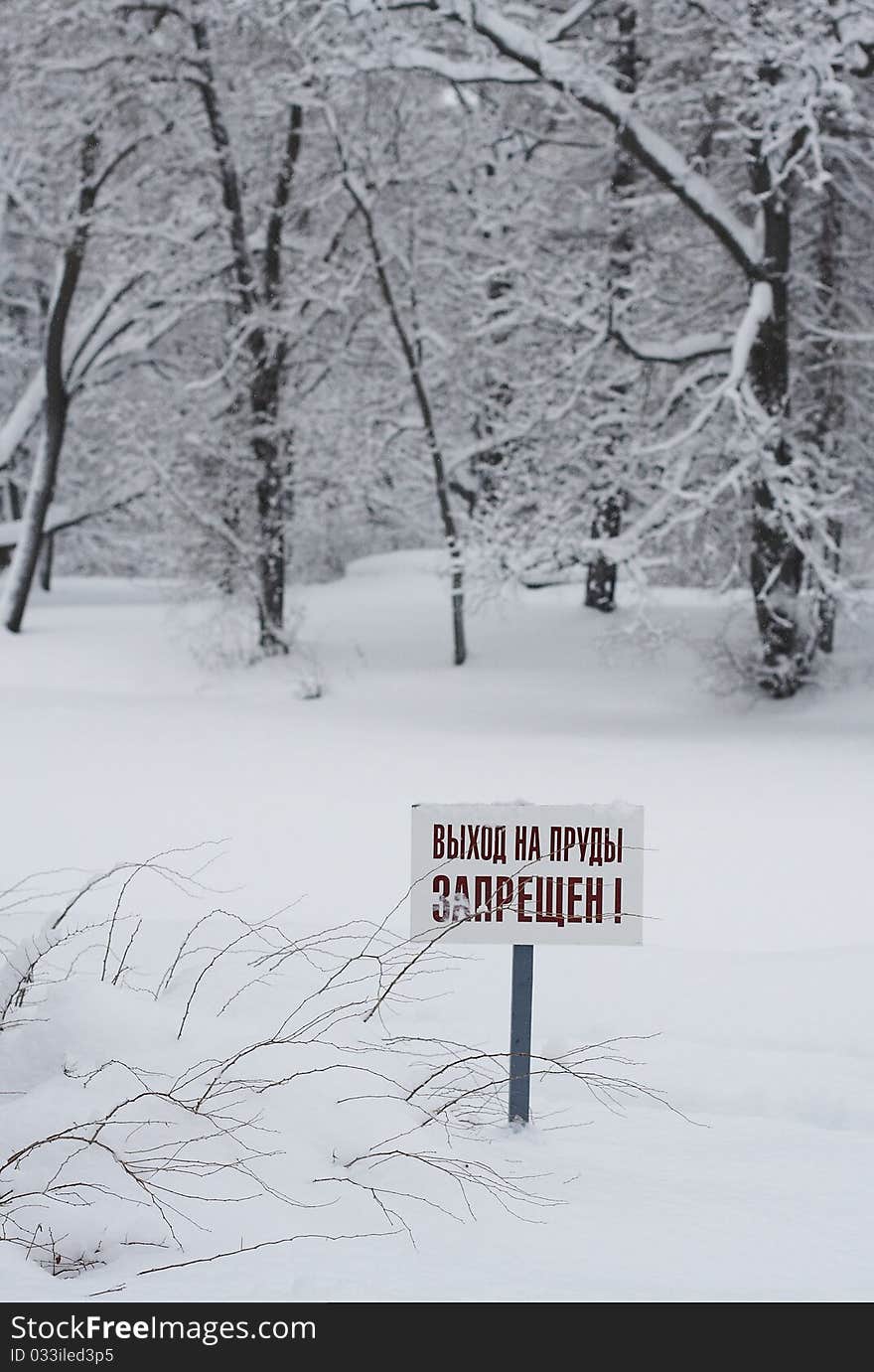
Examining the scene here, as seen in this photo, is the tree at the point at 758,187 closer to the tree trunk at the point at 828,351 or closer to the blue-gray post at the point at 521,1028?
the tree trunk at the point at 828,351

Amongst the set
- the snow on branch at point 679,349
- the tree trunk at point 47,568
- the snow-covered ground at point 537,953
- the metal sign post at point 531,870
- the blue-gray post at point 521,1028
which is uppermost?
the snow on branch at point 679,349

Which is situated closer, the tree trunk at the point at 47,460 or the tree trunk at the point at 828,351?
the tree trunk at the point at 828,351

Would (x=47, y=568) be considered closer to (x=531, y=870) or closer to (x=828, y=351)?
(x=828, y=351)

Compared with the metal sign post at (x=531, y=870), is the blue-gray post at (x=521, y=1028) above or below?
below

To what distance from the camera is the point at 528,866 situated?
11.6 ft

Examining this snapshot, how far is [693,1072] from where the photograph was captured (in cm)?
420

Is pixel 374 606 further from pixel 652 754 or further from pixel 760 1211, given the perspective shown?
pixel 760 1211

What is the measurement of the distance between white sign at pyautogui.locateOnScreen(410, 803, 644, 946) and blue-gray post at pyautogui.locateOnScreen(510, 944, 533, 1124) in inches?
6.7

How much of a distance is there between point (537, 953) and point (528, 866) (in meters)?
2.27

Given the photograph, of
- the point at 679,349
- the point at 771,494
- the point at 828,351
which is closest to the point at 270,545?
the point at 679,349

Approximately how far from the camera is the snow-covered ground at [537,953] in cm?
289

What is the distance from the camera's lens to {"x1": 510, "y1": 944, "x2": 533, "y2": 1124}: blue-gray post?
367 centimetres

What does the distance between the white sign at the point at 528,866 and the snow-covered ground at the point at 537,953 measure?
0.58m

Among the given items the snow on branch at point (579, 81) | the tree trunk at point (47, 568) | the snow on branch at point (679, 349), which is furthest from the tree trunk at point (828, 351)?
the tree trunk at point (47, 568)
